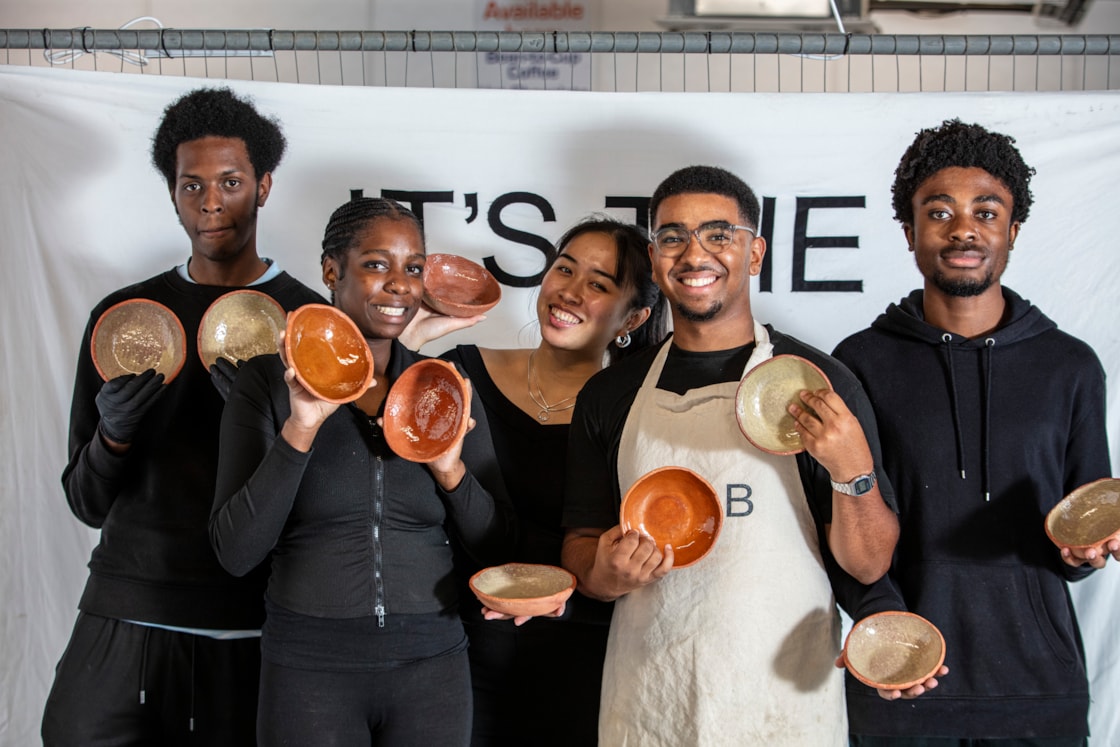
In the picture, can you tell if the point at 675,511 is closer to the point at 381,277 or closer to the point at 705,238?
the point at 705,238

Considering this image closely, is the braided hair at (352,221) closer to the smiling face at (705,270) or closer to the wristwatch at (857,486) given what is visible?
the smiling face at (705,270)

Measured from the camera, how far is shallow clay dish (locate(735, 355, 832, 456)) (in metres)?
2.00

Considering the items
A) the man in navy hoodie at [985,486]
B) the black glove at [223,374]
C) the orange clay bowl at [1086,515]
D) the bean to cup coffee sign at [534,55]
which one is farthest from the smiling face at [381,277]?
the bean to cup coffee sign at [534,55]

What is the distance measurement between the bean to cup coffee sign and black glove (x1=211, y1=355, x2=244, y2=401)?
1.96 meters

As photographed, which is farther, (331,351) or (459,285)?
(459,285)

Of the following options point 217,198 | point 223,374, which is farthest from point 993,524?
point 217,198

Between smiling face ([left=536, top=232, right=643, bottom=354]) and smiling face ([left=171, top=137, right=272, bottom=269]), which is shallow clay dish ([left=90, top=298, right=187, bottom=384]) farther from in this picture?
smiling face ([left=536, top=232, right=643, bottom=354])

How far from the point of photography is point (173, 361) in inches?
96.2

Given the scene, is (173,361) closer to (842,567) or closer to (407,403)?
(407,403)

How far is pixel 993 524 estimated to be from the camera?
81.9 inches

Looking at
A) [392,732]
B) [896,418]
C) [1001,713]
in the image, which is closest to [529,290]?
[896,418]

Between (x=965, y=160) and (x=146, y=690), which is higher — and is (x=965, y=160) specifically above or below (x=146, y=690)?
above

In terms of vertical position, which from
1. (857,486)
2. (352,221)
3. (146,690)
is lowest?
(146,690)

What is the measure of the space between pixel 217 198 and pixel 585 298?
0.96 m
